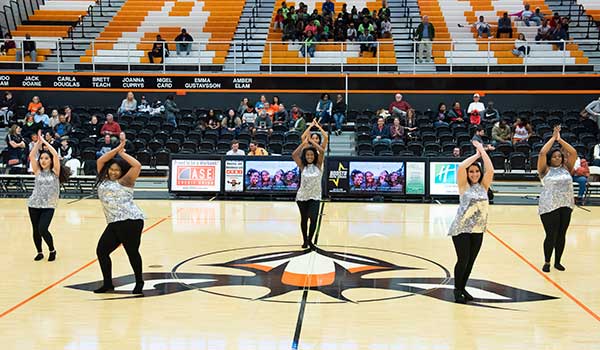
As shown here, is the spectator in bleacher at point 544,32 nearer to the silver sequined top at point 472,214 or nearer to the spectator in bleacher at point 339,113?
the spectator in bleacher at point 339,113

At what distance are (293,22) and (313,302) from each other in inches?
860

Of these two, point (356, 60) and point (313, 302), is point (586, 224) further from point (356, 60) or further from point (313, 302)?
point (356, 60)

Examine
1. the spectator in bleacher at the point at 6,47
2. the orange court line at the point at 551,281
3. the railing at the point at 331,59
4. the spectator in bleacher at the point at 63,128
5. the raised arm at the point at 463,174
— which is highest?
the spectator in bleacher at the point at 6,47

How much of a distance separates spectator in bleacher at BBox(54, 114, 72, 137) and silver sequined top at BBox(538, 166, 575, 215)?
16941 mm

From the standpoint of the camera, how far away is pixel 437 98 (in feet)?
87.9

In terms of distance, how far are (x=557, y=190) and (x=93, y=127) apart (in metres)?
17.1

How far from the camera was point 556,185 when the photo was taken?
9.74 meters

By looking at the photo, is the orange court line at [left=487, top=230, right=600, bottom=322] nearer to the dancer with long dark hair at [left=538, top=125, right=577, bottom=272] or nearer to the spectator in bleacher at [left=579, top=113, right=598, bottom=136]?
the dancer with long dark hair at [left=538, top=125, right=577, bottom=272]

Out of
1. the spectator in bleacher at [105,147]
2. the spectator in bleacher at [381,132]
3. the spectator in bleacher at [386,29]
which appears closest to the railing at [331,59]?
the spectator in bleacher at [386,29]

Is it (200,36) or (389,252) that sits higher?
(200,36)

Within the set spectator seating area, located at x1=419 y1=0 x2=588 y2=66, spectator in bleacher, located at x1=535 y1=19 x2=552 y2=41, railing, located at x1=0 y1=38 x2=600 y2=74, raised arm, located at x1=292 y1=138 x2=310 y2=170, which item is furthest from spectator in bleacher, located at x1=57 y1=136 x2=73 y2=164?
spectator in bleacher, located at x1=535 y1=19 x2=552 y2=41

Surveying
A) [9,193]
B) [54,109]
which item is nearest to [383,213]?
[9,193]

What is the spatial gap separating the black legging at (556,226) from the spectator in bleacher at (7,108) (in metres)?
20.3

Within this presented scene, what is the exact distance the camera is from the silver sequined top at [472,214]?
26.3 ft
